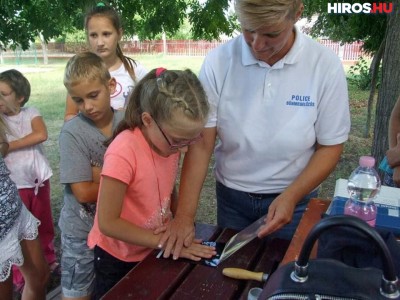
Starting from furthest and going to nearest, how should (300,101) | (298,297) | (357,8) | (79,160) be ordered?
(357,8) → (79,160) → (300,101) → (298,297)

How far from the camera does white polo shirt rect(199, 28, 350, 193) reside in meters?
1.52

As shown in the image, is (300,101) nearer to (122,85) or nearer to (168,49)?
(122,85)

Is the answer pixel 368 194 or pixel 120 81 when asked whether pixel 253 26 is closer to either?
pixel 368 194

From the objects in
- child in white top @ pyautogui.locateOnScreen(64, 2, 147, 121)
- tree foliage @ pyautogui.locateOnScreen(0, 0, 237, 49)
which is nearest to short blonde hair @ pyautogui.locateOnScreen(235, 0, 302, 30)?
child in white top @ pyautogui.locateOnScreen(64, 2, 147, 121)

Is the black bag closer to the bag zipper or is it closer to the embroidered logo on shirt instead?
the bag zipper

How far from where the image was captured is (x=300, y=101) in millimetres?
1522

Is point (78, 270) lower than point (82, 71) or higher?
lower

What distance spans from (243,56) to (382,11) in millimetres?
3121

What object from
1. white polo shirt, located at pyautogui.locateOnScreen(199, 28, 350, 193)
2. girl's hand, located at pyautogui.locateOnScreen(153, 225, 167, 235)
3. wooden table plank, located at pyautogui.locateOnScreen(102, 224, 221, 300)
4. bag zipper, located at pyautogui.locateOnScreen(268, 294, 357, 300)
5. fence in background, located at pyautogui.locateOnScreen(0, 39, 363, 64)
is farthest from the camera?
fence in background, located at pyautogui.locateOnScreen(0, 39, 363, 64)

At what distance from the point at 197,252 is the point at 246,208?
0.39 m

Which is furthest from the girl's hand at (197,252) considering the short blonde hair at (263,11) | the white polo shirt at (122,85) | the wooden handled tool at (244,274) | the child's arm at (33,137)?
the child's arm at (33,137)

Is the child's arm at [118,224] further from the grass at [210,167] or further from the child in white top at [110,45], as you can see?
the child in white top at [110,45]

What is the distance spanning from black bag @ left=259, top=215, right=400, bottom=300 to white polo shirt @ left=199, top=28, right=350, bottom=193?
834mm

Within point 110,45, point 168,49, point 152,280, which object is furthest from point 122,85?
point 168,49
